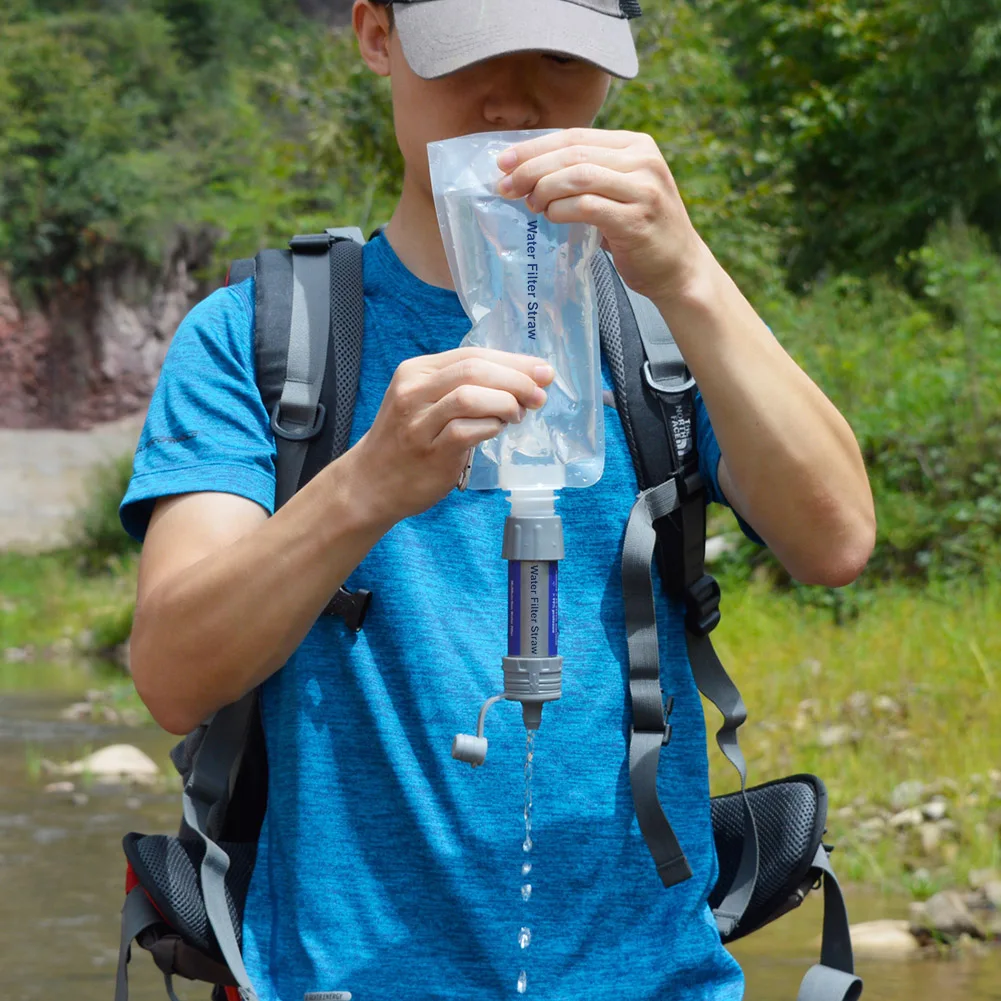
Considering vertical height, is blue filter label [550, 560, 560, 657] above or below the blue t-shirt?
above

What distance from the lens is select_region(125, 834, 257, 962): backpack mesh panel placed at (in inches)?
68.4

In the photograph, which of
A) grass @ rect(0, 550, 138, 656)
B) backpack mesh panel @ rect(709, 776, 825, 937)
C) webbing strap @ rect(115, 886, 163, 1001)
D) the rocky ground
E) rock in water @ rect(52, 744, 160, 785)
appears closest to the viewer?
webbing strap @ rect(115, 886, 163, 1001)

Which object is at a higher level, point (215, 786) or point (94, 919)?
point (215, 786)

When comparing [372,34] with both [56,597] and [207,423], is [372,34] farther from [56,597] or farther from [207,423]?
[56,597]

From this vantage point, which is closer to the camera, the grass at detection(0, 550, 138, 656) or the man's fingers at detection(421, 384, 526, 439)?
the man's fingers at detection(421, 384, 526, 439)

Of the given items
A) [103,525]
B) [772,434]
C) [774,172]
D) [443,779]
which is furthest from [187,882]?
[103,525]

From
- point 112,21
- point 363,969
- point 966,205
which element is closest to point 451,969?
point 363,969

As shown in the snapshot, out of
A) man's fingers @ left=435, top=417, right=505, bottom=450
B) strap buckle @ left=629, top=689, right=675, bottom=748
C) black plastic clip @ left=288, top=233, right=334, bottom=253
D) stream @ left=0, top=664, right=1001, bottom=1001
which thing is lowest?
stream @ left=0, top=664, right=1001, bottom=1001

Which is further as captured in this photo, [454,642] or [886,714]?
[886,714]

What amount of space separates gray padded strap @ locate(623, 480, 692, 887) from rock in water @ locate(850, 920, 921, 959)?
10.6ft

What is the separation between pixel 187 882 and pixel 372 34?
1002 millimetres

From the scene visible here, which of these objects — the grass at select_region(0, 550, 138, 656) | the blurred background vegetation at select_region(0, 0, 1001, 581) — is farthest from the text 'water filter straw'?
the grass at select_region(0, 550, 138, 656)

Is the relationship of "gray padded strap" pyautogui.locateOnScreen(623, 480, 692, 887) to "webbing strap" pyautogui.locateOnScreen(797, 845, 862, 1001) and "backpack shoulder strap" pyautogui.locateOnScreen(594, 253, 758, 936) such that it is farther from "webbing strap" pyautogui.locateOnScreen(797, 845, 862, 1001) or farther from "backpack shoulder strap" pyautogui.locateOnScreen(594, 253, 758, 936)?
"webbing strap" pyautogui.locateOnScreen(797, 845, 862, 1001)

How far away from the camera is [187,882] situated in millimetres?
1756
